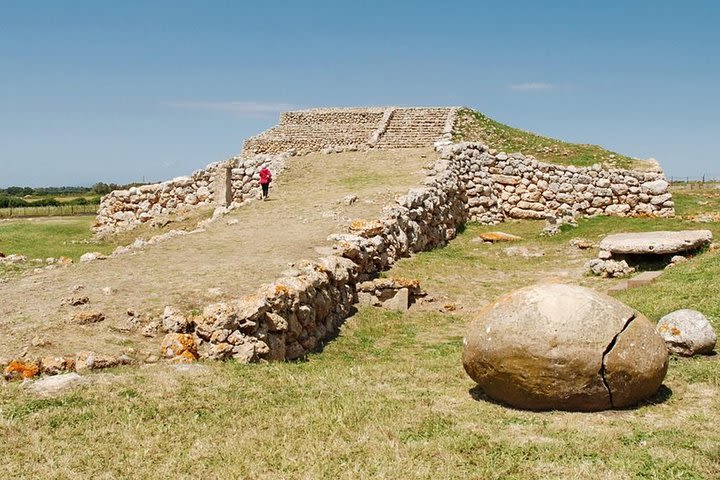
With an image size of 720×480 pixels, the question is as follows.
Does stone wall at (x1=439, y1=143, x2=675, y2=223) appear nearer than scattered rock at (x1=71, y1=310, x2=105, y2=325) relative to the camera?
No

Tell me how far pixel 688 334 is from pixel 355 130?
29.3 m

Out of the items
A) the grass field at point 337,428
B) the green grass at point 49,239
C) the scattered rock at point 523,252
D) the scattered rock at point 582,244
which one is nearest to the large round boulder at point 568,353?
the grass field at point 337,428

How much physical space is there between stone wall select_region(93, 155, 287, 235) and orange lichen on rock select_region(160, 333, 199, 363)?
15.8m

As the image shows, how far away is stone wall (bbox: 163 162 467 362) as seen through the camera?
9.97 metres

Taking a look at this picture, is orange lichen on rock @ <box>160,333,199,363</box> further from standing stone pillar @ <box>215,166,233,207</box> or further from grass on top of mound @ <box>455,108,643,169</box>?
grass on top of mound @ <box>455,108,643,169</box>

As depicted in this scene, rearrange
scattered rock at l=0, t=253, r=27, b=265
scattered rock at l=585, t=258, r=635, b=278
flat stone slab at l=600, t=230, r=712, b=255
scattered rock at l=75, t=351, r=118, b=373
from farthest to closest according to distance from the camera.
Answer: scattered rock at l=0, t=253, r=27, b=265 < scattered rock at l=585, t=258, r=635, b=278 < flat stone slab at l=600, t=230, r=712, b=255 < scattered rock at l=75, t=351, r=118, b=373

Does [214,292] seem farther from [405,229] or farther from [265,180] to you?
[265,180]

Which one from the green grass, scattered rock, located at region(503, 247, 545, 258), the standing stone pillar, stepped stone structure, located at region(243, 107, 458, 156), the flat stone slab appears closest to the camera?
the flat stone slab

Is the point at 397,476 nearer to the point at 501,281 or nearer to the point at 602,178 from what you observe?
the point at 501,281

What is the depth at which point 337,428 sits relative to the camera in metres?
7.06

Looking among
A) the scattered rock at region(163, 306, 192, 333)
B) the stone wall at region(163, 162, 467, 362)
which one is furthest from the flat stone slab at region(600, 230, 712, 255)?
the scattered rock at region(163, 306, 192, 333)

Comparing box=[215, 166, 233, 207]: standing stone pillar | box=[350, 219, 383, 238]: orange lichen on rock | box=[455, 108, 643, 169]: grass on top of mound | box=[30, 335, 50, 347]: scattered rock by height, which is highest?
box=[455, 108, 643, 169]: grass on top of mound

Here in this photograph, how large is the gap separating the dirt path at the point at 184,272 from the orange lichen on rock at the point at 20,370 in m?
0.45

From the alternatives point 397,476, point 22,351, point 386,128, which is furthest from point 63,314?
point 386,128
